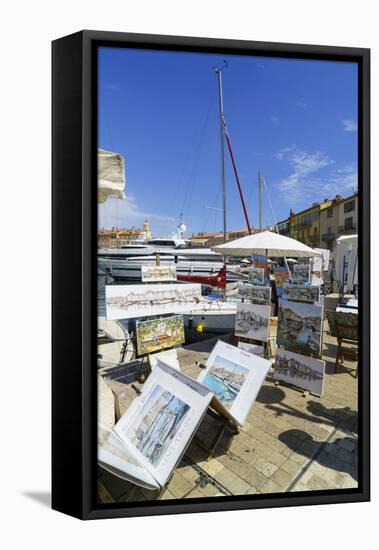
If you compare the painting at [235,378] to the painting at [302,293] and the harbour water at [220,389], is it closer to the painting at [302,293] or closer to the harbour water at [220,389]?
the harbour water at [220,389]

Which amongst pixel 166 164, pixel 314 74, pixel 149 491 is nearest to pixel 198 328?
pixel 166 164

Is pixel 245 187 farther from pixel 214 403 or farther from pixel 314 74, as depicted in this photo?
pixel 214 403

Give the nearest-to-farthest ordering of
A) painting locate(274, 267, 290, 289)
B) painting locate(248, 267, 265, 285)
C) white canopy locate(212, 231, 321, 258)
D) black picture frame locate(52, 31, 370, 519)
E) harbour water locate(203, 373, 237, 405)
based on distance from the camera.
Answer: black picture frame locate(52, 31, 370, 519) → harbour water locate(203, 373, 237, 405) → white canopy locate(212, 231, 321, 258) → painting locate(248, 267, 265, 285) → painting locate(274, 267, 290, 289)

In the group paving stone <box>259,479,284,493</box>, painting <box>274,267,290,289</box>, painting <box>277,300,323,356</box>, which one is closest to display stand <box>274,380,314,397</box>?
painting <box>277,300,323,356</box>

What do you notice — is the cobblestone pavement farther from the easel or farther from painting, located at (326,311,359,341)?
painting, located at (326,311,359,341)

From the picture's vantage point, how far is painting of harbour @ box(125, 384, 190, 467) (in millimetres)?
1604

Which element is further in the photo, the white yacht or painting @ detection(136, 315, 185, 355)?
painting @ detection(136, 315, 185, 355)

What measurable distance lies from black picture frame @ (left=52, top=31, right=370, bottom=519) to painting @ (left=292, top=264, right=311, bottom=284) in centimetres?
256

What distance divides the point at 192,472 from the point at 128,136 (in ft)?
7.65

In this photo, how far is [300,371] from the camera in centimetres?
257

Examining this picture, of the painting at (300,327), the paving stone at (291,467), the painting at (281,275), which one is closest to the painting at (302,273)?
the painting at (281,275)

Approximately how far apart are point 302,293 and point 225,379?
1.38 metres

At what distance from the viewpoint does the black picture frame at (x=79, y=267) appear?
1.46m

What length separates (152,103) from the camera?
7.22ft
